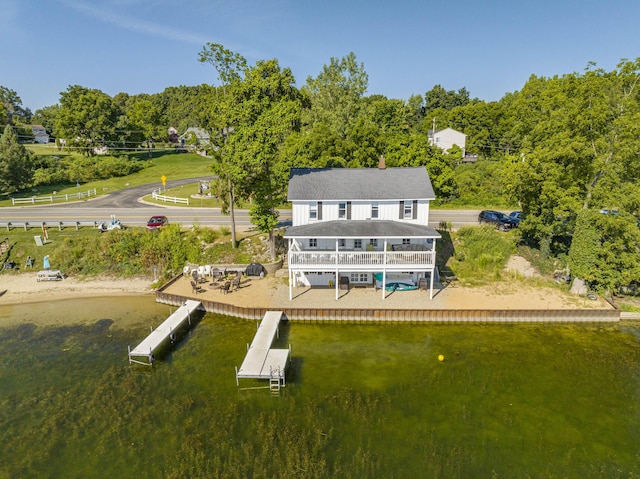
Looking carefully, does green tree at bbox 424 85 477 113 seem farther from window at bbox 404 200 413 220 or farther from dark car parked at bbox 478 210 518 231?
window at bbox 404 200 413 220

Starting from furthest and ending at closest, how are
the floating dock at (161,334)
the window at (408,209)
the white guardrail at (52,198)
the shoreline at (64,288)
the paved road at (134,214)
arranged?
the white guardrail at (52,198), the paved road at (134,214), the shoreline at (64,288), the window at (408,209), the floating dock at (161,334)

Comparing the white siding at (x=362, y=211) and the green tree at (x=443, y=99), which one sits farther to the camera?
the green tree at (x=443, y=99)

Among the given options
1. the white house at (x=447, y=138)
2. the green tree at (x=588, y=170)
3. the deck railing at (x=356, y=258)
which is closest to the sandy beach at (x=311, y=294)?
the deck railing at (x=356, y=258)

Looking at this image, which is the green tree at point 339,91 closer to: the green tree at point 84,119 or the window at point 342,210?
the window at point 342,210

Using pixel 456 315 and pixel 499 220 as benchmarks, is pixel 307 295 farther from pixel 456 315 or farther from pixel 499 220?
pixel 499 220

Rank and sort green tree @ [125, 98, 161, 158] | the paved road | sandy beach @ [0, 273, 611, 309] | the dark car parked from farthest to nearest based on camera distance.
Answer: green tree @ [125, 98, 161, 158] → the paved road → the dark car parked → sandy beach @ [0, 273, 611, 309]

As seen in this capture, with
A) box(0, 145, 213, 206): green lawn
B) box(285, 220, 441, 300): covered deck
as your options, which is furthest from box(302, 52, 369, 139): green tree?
box(285, 220, 441, 300): covered deck

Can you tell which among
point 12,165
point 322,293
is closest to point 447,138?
point 322,293

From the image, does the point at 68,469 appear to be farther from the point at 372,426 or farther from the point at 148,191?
the point at 148,191
